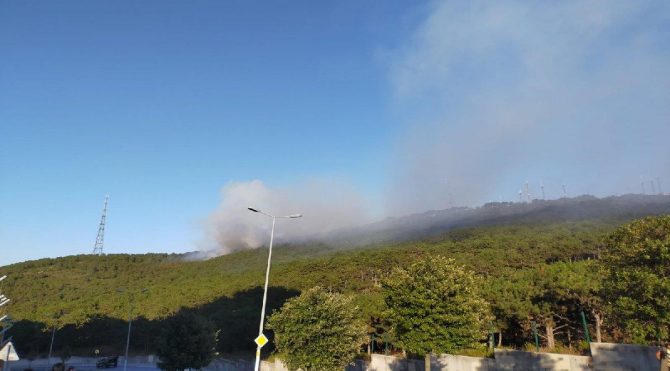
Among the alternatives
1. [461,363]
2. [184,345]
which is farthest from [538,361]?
[184,345]

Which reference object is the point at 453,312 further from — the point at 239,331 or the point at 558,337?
A: the point at 239,331

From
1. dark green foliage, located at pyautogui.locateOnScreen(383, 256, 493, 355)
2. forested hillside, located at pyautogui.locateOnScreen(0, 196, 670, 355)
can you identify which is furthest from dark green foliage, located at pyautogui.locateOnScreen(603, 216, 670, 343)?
dark green foliage, located at pyautogui.locateOnScreen(383, 256, 493, 355)

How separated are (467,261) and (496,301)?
45.1 m

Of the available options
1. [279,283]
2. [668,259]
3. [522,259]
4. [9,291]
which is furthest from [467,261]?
[9,291]

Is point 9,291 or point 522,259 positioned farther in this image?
point 9,291

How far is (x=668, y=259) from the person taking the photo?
17.2 metres

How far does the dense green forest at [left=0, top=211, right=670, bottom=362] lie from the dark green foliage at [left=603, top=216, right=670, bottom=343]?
20.0 ft

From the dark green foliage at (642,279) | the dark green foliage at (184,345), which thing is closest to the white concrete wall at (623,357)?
the dark green foliage at (642,279)

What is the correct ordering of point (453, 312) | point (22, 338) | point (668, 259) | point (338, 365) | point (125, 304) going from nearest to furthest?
1. point (668, 259)
2. point (453, 312)
3. point (338, 365)
4. point (22, 338)
5. point (125, 304)

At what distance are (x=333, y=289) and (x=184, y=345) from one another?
38.5m

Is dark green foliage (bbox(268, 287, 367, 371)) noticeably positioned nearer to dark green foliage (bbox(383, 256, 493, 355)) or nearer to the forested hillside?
the forested hillside

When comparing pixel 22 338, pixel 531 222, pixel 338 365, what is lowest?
pixel 22 338

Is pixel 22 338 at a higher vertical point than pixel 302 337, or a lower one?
lower

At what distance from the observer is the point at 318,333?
2697cm
